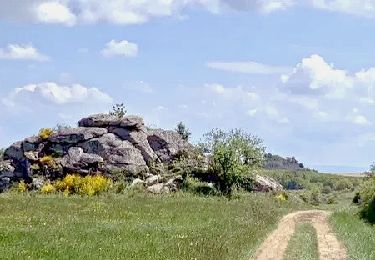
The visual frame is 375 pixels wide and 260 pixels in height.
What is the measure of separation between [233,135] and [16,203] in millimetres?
24367

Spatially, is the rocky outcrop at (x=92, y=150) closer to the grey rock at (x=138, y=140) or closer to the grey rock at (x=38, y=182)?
the grey rock at (x=138, y=140)

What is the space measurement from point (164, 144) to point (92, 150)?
7.80 m

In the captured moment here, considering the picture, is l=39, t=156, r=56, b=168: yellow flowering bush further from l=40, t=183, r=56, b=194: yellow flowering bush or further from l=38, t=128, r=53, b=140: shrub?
l=40, t=183, r=56, b=194: yellow flowering bush

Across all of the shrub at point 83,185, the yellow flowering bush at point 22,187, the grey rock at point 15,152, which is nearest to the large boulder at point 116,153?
the shrub at point 83,185

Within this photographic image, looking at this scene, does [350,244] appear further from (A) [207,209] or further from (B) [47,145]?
(B) [47,145]

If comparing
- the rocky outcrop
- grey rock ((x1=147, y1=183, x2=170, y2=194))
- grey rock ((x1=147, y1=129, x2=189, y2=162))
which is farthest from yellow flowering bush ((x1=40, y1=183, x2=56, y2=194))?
grey rock ((x1=147, y1=129, x2=189, y2=162))

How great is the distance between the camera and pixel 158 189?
181 ft

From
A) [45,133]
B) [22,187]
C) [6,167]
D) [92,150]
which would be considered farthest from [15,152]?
[92,150]

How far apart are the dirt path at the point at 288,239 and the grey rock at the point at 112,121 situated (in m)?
24.4

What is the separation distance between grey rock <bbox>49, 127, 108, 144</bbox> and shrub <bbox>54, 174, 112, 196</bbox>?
483 centimetres

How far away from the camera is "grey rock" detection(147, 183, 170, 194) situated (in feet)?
179

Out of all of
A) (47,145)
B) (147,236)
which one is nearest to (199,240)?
(147,236)

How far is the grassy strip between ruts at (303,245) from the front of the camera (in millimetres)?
23775

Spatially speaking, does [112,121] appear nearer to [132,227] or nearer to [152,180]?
[152,180]
